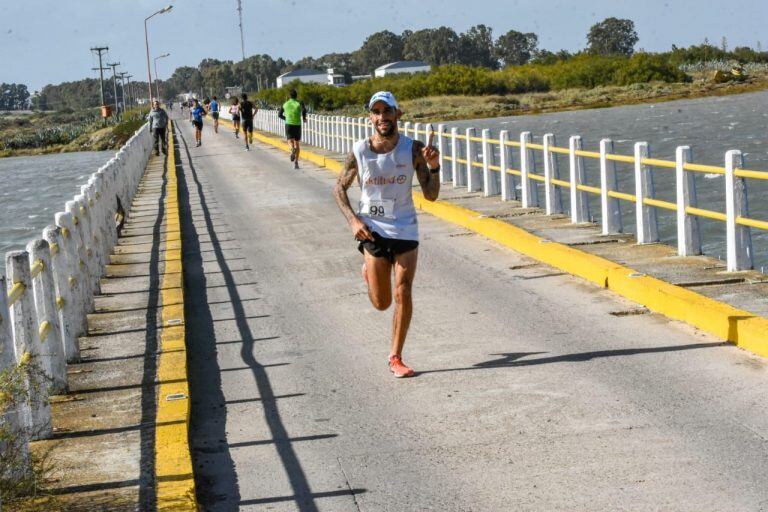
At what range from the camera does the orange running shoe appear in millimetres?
8211

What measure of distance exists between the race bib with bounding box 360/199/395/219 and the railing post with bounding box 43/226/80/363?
2.26 m

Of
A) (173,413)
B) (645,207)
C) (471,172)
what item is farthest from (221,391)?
(471,172)

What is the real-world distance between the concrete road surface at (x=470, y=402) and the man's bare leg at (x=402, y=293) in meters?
0.28

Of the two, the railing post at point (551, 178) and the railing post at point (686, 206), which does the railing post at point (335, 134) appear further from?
the railing post at point (686, 206)

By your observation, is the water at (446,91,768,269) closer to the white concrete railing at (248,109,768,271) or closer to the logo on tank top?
the white concrete railing at (248,109,768,271)

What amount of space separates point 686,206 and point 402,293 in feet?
15.6

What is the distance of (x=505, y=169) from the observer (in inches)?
731

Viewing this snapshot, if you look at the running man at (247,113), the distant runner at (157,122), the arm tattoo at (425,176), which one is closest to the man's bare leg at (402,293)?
the arm tattoo at (425,176)

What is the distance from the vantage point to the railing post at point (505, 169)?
1838cm

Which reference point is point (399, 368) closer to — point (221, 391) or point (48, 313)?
point (221, 391)

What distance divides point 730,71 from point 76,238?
144m

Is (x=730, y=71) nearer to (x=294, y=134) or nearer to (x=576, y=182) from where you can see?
(x=294, y=134)

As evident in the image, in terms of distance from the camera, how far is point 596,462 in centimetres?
617

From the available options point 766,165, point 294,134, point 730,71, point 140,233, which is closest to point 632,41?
point 730,71
